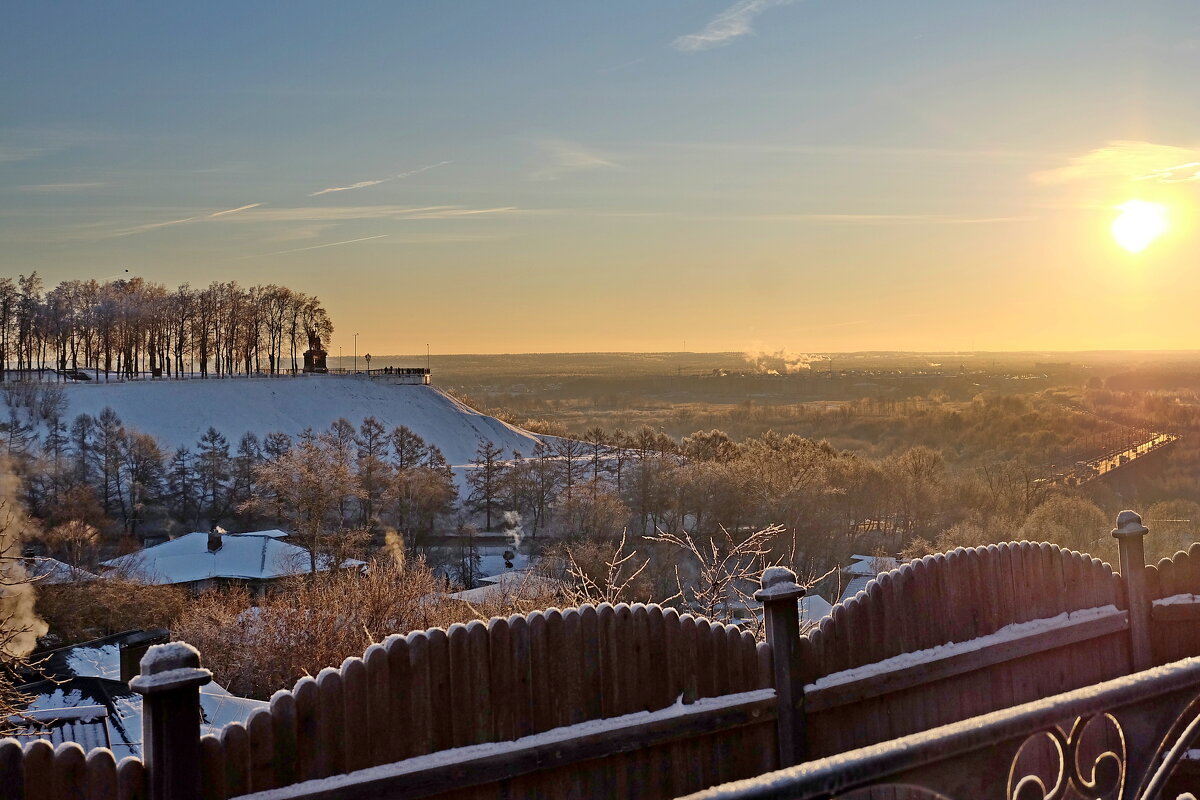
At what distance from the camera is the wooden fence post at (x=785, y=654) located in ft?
17.6

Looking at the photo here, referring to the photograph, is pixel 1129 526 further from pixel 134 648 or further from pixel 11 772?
pixel 134 648

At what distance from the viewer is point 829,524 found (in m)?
52.4

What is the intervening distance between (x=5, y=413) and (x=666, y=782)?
7696 centimetres

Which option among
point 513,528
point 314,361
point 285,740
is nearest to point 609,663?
point 285,740

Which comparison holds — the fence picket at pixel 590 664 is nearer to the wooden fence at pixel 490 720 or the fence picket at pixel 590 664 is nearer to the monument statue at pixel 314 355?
the wooden fence at pixel 490 720

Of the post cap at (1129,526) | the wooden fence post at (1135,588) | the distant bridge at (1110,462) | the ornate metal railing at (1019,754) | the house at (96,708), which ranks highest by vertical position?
the ornate metal railing at (1019,754)

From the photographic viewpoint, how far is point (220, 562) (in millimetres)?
44094

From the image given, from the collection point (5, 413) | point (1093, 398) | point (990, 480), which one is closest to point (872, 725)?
point (990, 480)

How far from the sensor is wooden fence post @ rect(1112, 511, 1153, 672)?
704cm

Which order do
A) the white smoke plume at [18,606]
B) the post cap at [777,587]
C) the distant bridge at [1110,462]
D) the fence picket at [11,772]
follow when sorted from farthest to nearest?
the distant bridge at [1110,462] → the white smoke plume at [18,606] → the post cap at [777,587] → the fence picket at [11,772]

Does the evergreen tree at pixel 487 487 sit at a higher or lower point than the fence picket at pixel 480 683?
lower

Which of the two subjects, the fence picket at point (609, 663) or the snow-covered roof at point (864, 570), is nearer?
the fence picket at point (609, 663)

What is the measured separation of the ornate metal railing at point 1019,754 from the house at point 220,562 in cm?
3920

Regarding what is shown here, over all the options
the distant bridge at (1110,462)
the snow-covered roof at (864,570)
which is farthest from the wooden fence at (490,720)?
the distant bridge at (1110,462)
